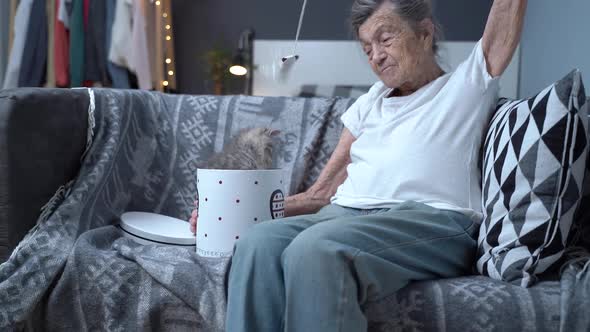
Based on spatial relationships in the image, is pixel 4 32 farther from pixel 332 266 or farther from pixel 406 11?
pixel 332 266

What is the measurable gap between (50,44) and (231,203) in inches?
89.0

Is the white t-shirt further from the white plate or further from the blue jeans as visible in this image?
the white plate

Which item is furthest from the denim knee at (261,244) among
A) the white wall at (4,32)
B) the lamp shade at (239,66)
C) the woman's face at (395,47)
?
the white wall at (4,32)

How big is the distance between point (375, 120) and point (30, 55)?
7.57 feet

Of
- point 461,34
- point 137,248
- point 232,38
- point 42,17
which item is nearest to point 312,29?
point 232,38

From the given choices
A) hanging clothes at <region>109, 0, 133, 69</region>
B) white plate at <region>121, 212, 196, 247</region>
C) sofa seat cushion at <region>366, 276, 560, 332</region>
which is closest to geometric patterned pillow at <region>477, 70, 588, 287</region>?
sofa seat cushion at <region>366, 276, 560, 332</region>

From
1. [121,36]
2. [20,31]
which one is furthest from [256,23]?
[20,31]

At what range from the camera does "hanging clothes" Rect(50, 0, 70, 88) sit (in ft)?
10.3

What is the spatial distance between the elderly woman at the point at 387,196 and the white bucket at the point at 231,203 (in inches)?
3.6

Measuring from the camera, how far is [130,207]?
70.1 inches

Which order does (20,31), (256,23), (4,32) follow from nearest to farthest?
(20,31) < (4,32) < (256,23)

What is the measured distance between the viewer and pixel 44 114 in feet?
4.94

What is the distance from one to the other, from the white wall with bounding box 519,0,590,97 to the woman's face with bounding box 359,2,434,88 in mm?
1140

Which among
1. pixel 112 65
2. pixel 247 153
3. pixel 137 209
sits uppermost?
pixel 112 65
